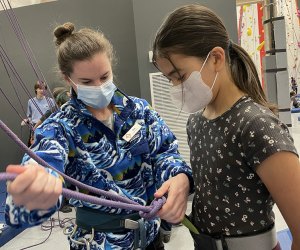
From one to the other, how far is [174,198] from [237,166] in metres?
0.19

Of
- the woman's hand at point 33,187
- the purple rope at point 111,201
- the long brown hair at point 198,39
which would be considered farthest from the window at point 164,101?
the woman's hand at point 33,187

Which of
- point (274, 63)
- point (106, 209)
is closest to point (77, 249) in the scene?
point (106, 209)

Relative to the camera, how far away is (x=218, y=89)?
947 mm

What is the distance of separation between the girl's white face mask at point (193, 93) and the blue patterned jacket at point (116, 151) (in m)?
0.12

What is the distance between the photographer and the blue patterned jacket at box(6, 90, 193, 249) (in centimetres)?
95

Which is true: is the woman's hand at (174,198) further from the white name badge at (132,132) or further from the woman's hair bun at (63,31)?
the woman's hair bun at (63,31)

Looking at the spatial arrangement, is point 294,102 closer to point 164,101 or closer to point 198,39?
point 164,101

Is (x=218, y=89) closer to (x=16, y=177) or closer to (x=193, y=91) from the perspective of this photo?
(x=193, y=91)

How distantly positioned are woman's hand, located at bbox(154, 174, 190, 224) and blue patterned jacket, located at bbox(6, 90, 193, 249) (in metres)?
0.06

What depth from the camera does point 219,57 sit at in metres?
0.93

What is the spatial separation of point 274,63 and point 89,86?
11.5ft

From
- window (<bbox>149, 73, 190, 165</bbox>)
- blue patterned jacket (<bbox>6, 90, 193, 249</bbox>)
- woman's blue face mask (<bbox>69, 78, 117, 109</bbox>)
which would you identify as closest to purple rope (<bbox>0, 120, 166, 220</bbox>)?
blue patterned jacket (<bbox>6, 90, 193, 249</bbox>)

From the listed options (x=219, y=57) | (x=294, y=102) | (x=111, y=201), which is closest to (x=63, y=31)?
(x=219, y=57)

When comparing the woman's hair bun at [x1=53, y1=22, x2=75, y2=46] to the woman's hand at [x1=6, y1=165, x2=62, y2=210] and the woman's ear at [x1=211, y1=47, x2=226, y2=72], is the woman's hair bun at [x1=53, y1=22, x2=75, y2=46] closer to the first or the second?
the woman's ear at [x1=211, y1=47, x2=226, y2=72]
